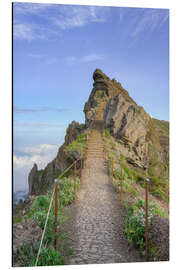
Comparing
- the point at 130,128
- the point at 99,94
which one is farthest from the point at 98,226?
the point at 99,94

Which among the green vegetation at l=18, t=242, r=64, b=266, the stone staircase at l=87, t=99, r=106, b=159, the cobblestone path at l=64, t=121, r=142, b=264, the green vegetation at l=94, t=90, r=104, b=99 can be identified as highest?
the green vegetation at l=94, t=90, r=104, b=99

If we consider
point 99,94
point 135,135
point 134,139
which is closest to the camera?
point 134,139

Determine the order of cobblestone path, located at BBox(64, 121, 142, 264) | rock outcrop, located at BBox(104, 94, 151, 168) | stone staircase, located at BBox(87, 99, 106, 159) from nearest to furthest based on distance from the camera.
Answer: cobblestone path, located at BBox(64, 121, 142, 264), stone staircase, located at BBox(87, 99, 106, 159), rock outcrop, located at BBox(104, 94, 151, 168)

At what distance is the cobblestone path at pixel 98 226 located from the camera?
3.84 m

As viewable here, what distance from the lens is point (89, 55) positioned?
5023 millimetres

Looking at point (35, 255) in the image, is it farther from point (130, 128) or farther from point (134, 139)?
point (130, 128)

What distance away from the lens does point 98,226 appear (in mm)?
5043

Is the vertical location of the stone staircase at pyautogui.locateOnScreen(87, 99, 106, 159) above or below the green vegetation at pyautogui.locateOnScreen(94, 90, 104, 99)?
below

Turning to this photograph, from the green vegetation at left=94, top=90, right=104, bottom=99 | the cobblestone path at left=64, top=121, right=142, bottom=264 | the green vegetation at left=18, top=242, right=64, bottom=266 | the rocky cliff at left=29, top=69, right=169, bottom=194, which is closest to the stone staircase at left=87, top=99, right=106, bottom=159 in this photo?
the rocky cliff at left=29, top=69, right=169, bottom=194

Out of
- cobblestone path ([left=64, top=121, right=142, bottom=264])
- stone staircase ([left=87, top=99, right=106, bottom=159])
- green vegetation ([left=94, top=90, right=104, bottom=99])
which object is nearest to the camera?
cobblestone path ([left=64, top=121, right=142, bottom=264])

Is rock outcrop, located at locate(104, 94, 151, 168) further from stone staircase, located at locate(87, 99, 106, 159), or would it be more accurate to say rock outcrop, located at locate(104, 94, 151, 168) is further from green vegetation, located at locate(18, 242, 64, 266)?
green vegetation, located at locate(18, 242, 64, 266)

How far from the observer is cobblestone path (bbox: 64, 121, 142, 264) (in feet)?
12.6

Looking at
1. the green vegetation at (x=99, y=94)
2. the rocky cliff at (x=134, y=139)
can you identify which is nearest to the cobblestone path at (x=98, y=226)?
the rocky cliff at (x=134, y=139)
